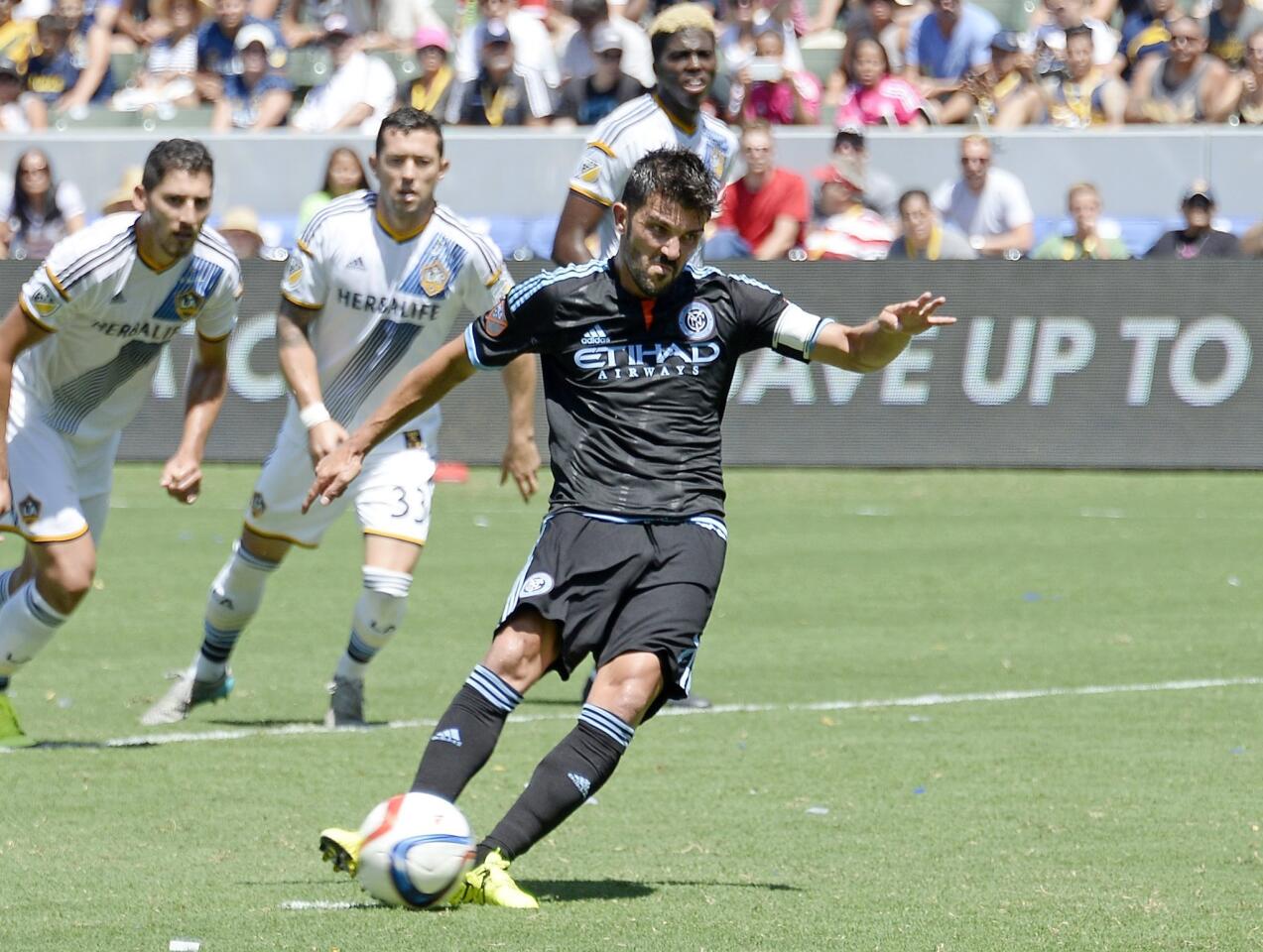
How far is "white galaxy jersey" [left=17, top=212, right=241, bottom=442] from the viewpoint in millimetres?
7996

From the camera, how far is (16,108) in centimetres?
2239

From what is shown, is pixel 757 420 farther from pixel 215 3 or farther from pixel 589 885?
pixel 589 885

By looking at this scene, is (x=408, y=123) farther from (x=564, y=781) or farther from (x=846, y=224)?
(x=846, y=224)

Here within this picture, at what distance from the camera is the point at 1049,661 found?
33.1ft

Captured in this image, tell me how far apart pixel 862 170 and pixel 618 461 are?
12493mm

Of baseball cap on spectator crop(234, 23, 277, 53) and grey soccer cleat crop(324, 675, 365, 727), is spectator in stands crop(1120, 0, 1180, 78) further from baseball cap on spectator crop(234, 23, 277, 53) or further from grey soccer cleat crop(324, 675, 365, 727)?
grey soccer cleat crop(324, 675, 365, 727)

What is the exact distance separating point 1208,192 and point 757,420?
423 centimetres

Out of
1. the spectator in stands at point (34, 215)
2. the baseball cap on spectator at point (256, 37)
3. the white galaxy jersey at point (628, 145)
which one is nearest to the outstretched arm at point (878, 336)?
the white galaxy jersey at point (628, 145)

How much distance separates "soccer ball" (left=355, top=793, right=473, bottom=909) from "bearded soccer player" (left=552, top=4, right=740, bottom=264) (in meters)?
3.98

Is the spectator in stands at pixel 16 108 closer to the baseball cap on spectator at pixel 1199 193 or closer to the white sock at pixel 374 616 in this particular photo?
the baseball cap on spectator at pixel 1199 193

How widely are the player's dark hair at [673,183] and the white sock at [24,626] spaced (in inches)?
134

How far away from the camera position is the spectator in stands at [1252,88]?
739 inches

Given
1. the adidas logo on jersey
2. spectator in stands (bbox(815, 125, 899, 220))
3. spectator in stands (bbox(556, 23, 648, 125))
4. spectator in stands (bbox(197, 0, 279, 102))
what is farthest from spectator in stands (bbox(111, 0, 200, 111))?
the adidas logo on jersey

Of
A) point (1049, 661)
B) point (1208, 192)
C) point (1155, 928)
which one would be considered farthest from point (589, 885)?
point (1208, 192)
